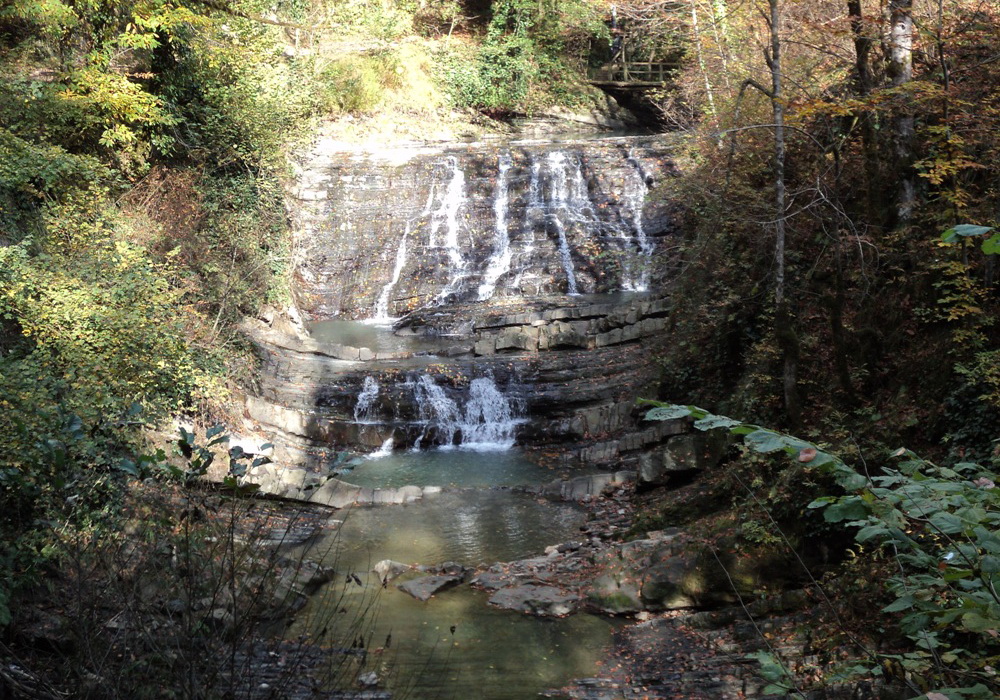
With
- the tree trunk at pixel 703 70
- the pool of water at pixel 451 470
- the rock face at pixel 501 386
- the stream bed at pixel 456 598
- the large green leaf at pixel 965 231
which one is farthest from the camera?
the tree trunk at pixel 703 70

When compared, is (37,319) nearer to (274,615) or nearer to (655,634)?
(274,615)

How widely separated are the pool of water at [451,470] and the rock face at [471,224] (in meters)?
6.38

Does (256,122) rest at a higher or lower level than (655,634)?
higher

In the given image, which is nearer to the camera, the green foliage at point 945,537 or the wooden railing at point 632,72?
the green foliage at point 945,537

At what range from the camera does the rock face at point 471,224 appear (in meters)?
19.4

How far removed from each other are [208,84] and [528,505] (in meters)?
12.4

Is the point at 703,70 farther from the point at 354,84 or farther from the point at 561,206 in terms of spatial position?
the point at 354,84

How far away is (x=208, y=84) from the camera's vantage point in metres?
16.7

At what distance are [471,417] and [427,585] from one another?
233 inches

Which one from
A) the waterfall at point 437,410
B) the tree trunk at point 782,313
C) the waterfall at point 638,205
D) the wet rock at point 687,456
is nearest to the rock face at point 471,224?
the waterfall at point 638,205

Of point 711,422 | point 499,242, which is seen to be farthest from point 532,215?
point 711,422

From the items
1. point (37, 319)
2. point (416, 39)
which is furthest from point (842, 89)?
point (416, 39)

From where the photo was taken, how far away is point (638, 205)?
2102 centimetres

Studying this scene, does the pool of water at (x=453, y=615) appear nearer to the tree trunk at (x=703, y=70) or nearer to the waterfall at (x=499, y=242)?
the tree trunk at (x=703, y=70)
